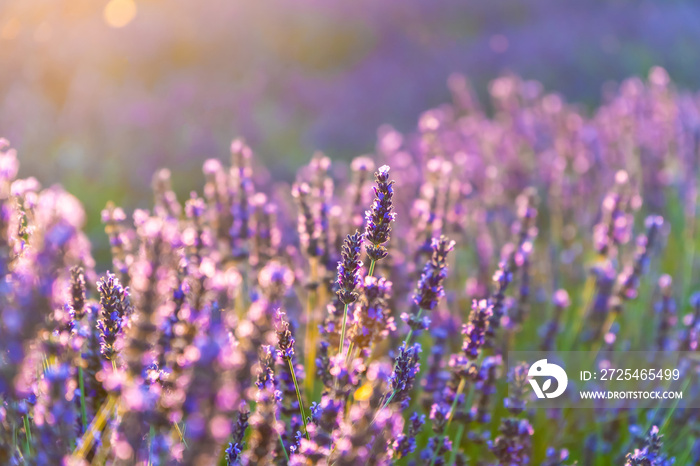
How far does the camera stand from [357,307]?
158cm

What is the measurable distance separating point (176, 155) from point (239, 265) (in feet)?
12.1

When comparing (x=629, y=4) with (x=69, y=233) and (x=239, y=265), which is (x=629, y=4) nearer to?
(x=239, y=265)

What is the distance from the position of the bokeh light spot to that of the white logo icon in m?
6.95

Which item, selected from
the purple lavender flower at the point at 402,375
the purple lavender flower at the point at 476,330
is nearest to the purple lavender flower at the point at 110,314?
the purple lavender flower at the point at 402,375

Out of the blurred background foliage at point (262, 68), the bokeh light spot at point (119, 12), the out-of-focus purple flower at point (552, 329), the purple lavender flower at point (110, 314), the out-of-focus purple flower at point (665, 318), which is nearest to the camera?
the purple lavender flower at point (110, 314)

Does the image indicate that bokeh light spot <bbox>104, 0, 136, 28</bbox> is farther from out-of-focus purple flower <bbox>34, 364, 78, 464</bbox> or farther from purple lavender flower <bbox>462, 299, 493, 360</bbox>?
out-of-focus purple flower <bbox>34, 364, 78, 464</bbox>

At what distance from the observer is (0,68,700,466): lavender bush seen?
1.01m

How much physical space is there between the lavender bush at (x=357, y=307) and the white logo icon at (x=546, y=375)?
7.7 inches

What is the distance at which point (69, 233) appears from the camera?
3.05 feet

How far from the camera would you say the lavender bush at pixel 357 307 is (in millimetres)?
1009

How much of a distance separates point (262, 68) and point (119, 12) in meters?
2.08

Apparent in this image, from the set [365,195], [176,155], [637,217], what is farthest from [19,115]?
[637,217]

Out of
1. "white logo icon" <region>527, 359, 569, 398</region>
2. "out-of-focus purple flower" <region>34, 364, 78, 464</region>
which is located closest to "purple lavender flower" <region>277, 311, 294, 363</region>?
"out-of-focus purple flower" <region>34, 364, 78, 464</region>

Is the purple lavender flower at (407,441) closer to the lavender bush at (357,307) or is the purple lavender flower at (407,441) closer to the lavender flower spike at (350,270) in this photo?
the lavender bush at (357,307)
